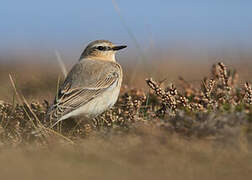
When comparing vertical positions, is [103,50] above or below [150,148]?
above

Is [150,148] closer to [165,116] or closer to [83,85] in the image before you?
[165,116]

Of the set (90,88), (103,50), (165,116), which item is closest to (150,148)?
(165,116)

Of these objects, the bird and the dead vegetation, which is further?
the bird

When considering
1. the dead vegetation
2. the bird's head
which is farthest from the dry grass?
the bird's head

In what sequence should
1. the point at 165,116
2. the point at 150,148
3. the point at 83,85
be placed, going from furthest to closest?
the point at 83,85, the point at 165,116, the point at 150,148

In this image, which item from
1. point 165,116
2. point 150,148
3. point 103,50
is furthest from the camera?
point 103,50

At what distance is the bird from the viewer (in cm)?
723

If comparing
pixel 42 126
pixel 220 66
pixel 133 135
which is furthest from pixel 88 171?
pixel 220 66

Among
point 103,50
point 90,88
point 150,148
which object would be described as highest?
point 103,50

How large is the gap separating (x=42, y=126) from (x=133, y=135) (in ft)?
4.62

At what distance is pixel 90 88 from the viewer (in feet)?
25.6

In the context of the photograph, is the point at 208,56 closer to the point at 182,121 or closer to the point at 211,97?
the point at 211,97

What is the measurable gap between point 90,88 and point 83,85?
0.38 feet

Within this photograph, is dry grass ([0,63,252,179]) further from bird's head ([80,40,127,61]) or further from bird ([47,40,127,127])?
bird's head ([80,40,127,61])
